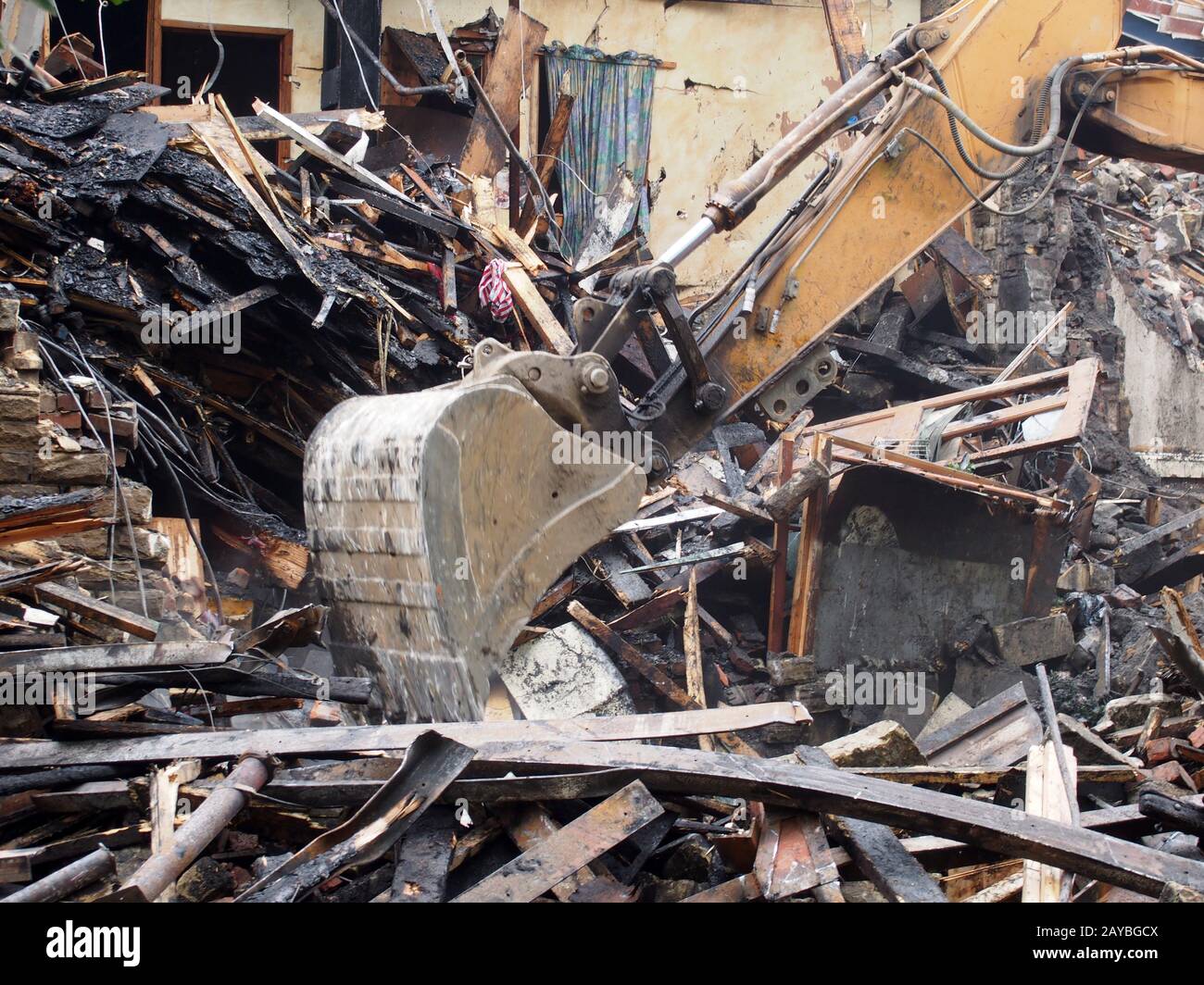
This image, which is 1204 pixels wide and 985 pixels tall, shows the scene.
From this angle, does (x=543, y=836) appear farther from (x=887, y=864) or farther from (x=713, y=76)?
(x=713, y=76)

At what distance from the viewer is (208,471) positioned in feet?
22.0

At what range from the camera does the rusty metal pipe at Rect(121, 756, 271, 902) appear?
2838 mm

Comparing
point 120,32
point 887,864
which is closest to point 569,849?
point 887,864

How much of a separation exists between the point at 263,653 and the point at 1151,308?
10724 millimetres

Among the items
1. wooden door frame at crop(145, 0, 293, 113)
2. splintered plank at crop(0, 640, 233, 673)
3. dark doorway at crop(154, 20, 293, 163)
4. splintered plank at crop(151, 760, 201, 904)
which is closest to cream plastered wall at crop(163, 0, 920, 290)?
wooden door frame at crop(145, 0, 293, 113)

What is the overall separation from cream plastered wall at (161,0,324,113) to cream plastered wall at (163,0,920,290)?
1.27 meters

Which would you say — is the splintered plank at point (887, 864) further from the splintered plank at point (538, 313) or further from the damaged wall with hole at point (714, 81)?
the damaged wall with hole at point (714, 81)

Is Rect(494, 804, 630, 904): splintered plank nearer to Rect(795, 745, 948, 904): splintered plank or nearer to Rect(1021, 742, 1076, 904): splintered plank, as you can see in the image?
Rect(795, 745, 948, 904): splintered plank

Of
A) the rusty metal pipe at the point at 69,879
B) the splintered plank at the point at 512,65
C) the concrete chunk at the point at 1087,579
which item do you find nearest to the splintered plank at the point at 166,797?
the rusty metal pipe at the point at 69,879

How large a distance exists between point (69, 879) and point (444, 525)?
1329 millimetres

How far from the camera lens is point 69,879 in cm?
293

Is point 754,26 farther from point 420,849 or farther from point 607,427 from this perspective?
point 420,849

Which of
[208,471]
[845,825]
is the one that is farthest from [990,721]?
[208,471]

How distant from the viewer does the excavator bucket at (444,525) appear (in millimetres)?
3469
